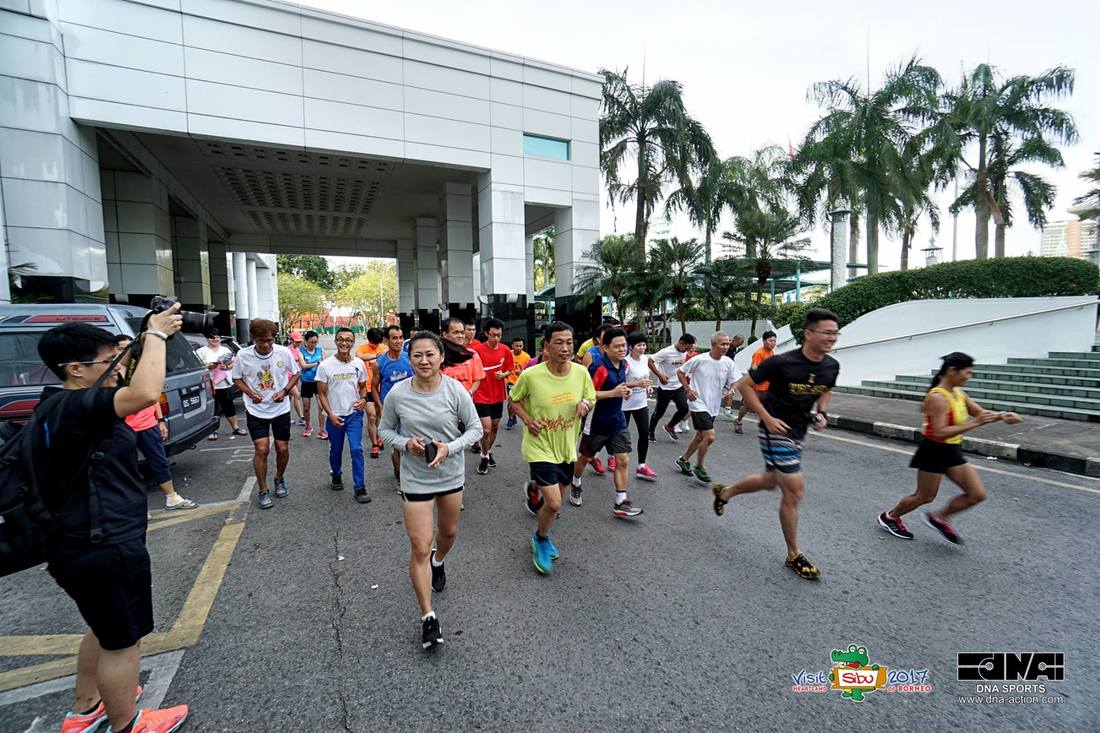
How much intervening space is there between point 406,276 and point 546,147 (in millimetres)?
15070

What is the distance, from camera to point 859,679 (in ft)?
8.39

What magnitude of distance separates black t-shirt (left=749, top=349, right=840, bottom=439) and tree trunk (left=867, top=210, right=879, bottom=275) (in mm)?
21215

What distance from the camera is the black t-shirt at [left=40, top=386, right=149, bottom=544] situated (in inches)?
73.3

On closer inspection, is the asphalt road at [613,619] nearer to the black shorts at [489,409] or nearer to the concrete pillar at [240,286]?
the black shorts at [489,409]

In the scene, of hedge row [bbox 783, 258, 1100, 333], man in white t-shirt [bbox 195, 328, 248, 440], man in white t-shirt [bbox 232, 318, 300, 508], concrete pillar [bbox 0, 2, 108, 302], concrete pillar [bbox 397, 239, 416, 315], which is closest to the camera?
man in white t-shirt [bbox 232, 318, 300, 508]

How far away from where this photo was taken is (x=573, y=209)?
18984 mm

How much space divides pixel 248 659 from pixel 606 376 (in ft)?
11.0

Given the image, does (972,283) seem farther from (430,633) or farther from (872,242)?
(430,633)

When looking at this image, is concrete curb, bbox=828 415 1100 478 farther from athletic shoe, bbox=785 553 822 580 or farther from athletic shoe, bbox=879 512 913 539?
athletic shoe, bbox=785 553 822 580

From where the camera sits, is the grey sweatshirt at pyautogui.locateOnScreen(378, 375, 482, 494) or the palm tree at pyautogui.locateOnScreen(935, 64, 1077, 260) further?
the palm tree at pyautogui.locateOnScreen(935, 64, 1077, 260)

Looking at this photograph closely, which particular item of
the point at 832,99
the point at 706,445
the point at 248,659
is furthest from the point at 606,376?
the point at 832,99

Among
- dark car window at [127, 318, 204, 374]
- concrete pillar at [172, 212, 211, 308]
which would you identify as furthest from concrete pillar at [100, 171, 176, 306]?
dark car window at [127, 318, 204, 374]

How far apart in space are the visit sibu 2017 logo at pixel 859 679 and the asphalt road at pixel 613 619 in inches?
1.6

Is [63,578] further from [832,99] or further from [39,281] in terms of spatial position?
[832,99]
